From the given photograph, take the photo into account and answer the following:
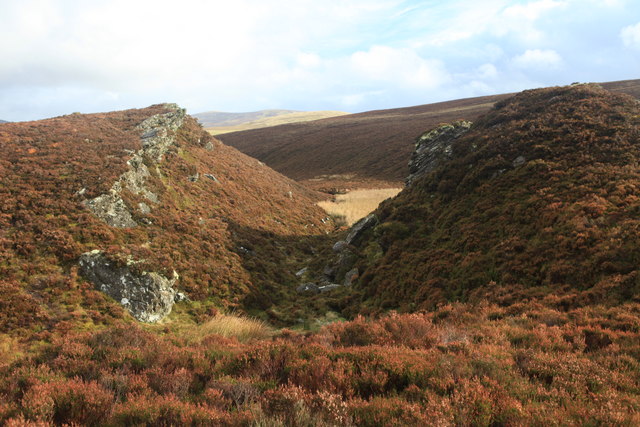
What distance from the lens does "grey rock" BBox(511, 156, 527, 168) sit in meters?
15.6

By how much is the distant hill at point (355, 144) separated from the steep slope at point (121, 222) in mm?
33910

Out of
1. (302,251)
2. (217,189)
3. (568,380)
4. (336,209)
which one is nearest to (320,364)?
(568,380)

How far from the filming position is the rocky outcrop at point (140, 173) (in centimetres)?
1472

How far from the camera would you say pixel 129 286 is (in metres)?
11.7

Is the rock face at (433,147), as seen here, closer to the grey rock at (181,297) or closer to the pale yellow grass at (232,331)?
the pale yellow grass at (232,331)

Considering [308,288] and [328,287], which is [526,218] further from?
[308,288]

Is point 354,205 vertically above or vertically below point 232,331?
above

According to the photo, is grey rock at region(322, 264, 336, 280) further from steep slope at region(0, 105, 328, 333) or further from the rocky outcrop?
the rocky outcrop

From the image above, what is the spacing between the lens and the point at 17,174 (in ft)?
50.1

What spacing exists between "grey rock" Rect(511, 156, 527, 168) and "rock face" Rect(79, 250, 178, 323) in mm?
17043

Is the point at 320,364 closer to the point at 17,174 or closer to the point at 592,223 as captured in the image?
the point at 592,223

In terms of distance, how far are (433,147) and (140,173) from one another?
68.4 feet

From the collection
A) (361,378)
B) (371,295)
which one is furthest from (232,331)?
(371,295)

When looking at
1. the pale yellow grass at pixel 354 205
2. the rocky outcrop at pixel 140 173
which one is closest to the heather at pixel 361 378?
the rocky outcrop at pixel 140 173
